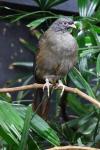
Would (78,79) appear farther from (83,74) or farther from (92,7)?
(92,7)

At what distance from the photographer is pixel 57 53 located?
2.27 m

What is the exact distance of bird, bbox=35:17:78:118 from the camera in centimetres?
227

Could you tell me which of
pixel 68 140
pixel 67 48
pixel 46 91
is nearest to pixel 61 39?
pixel 67 48

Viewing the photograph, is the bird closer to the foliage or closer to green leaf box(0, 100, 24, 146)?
the foliage

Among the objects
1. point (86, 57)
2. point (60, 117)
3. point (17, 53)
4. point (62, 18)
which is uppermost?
point (62, 18)

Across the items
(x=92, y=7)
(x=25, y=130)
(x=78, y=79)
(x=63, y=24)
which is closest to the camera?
(x=25, y=130)

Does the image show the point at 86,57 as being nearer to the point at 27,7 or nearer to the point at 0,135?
the point at 0,135

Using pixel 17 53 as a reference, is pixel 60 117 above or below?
below

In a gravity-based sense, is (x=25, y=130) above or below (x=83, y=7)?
below

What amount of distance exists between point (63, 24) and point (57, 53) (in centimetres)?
17

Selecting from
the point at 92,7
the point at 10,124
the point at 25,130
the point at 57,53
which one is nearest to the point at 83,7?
the point at 92,7

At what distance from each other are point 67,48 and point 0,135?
691 mm

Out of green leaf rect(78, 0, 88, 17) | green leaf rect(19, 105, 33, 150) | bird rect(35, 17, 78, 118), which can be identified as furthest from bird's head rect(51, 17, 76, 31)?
green leaf rect(19, 105, 33, 150)

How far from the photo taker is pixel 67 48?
2268 millimetres
